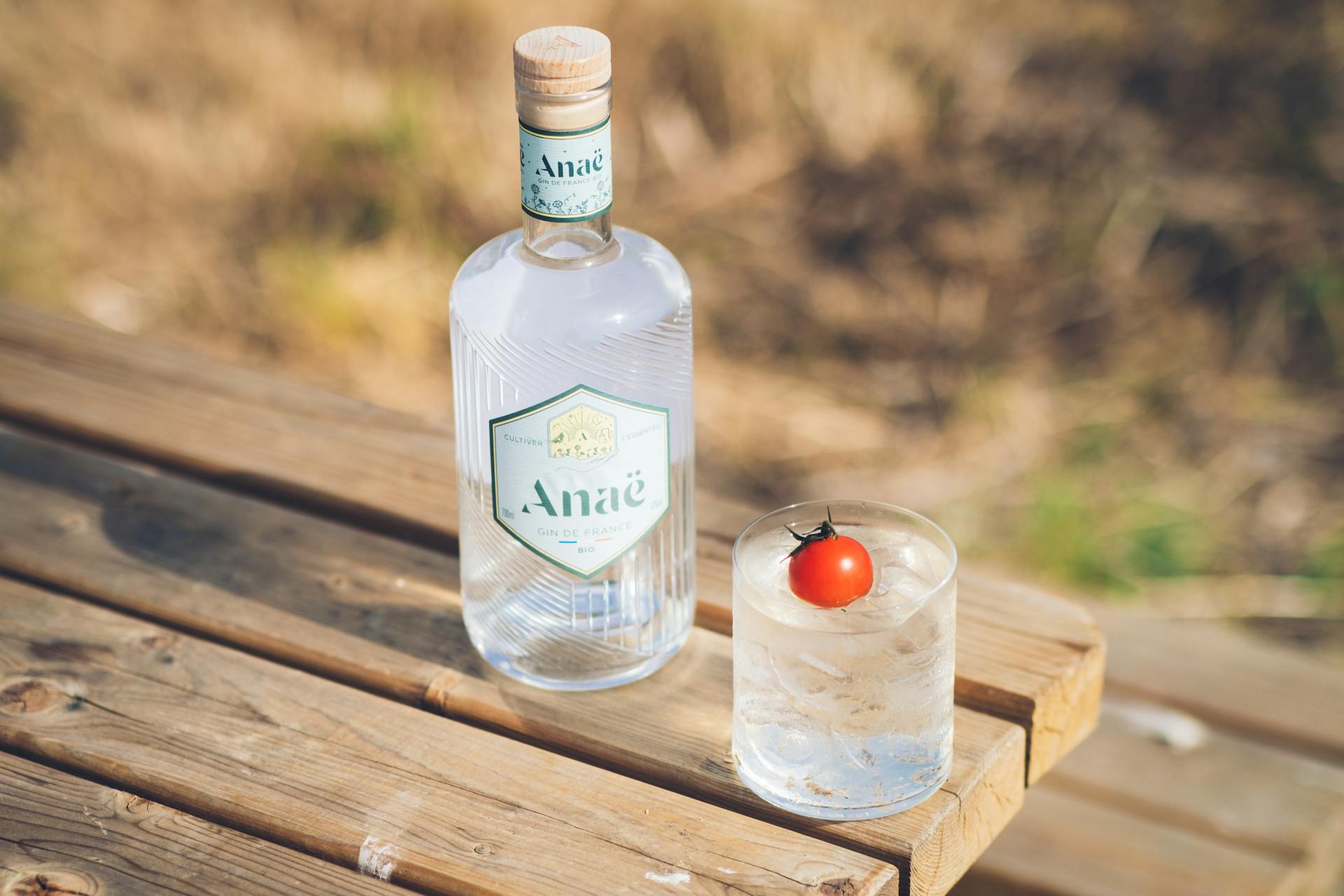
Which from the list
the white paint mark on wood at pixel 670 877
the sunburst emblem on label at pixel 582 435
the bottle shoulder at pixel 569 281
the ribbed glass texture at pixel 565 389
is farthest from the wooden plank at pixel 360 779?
the bottle shoulder at pixel 569 281

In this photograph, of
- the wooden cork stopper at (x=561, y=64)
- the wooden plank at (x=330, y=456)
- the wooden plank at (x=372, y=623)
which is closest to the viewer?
the wooden cork stopper at (x=561, y=64)

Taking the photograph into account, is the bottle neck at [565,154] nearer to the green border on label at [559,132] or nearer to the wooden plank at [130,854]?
the green border on label at [559,132]

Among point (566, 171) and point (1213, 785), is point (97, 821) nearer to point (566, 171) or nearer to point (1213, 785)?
point (566, 171)

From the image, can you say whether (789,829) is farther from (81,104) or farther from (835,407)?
(81,104)

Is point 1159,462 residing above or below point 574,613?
below

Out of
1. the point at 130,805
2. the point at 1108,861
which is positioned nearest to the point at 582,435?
the point at 130,805

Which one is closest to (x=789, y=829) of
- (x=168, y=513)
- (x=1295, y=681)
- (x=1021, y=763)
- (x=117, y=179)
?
(x=1021, y=763)

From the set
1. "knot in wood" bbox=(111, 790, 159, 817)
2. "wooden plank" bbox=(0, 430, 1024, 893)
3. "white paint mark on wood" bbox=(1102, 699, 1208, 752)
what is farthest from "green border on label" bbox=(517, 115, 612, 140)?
"white paint mark on wood" bbox=(1102, 699, 1208, 752)
